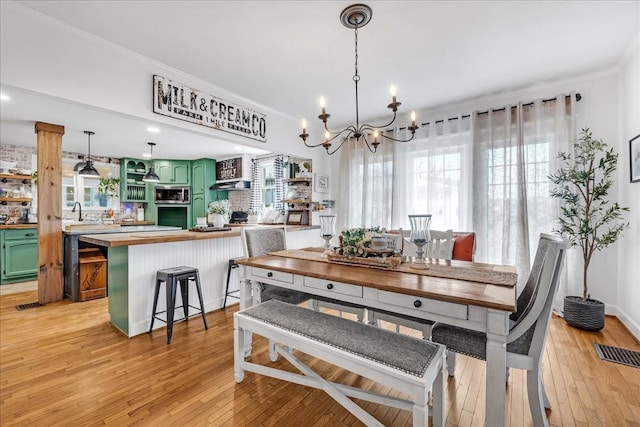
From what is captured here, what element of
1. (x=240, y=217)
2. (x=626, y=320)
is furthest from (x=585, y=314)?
(x=240, y=217)

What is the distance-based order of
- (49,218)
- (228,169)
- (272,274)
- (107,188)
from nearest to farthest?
(272,274) → (49,218) → (107,188) → (228,169)

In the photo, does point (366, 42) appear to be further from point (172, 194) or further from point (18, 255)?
point (18, 255)

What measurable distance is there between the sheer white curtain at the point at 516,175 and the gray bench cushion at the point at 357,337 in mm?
2517

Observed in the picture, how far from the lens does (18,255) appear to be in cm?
441

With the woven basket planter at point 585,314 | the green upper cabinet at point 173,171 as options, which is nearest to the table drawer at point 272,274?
the woven basket planter at point 585,314

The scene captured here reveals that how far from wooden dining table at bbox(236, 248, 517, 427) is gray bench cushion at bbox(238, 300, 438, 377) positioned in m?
0.15

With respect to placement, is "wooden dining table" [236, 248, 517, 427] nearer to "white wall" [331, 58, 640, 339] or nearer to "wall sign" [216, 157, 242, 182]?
"white wall" [331, 58, 640, 339]

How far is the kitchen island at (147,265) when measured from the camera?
8.39 ft

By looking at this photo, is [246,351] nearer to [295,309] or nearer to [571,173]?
[295,309]

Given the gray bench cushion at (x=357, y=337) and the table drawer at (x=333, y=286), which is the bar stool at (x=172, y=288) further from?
the table drawer at (x=333, y=286)

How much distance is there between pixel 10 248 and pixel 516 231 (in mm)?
7249

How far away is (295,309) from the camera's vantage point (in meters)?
1.87

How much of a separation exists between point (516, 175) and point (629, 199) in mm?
958

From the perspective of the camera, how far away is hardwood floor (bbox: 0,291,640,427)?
5.09 feet
